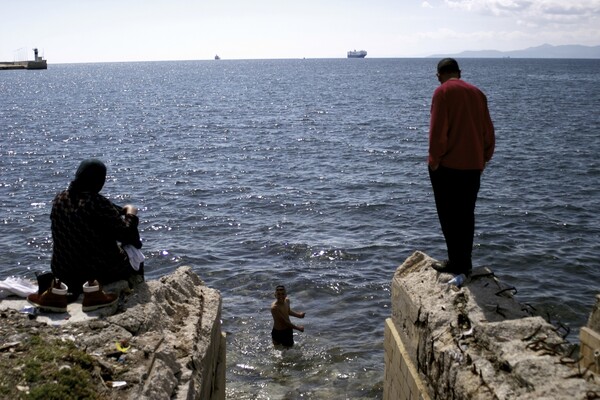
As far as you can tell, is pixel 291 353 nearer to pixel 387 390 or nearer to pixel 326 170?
pixel 387 390

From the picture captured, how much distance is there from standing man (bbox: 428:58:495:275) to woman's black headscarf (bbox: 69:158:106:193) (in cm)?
299

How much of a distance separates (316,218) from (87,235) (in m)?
13.4

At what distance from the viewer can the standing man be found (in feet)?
19.9

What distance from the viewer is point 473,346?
16.7 ft

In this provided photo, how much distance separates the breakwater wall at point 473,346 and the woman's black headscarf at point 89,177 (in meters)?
3.00

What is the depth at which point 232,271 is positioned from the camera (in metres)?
15.0

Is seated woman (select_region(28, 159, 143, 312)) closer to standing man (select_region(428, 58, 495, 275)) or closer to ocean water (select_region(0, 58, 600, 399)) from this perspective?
standing man (select_region(428, 58, 495, 275))

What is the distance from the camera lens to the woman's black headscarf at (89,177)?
21.0 feet

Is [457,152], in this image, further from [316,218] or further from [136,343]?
[316,218]

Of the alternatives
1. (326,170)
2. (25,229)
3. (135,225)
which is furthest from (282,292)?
(326,170)

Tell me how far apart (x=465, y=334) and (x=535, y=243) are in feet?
40.2

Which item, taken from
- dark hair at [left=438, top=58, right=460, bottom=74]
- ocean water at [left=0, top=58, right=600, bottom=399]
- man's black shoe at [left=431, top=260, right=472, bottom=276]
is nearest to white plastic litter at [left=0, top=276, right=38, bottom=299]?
man's black shoe at [left=431, top=260, right=472, bottom=276]

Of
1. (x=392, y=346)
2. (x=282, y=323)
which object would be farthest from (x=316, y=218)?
(x=392, y=346)

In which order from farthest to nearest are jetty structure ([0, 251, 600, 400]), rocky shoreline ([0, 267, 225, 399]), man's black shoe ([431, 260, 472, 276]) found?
man's black shoe ([431, 260, 472, 276]) < rocky shoreline ([0, 267, 225, 399]) < jetty structure ([0, 251, 600, 400])
